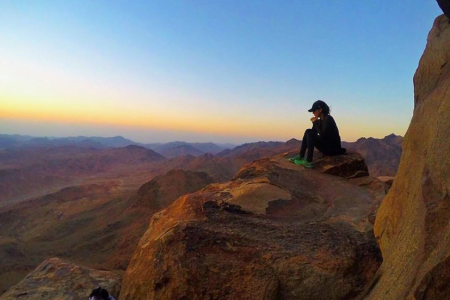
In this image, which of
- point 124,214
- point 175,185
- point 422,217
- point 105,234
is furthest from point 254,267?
point 175,185

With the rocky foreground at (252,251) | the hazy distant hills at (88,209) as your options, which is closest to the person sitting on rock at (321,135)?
the rocky foreground at (252,251)

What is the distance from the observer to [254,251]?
4109mm

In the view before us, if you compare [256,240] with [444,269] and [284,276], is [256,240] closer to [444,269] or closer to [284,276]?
[284,276]

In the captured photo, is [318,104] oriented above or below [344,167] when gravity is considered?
above

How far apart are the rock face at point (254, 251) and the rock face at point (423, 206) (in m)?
0.41

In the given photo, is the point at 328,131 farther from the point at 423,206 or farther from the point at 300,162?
the point at 423,206

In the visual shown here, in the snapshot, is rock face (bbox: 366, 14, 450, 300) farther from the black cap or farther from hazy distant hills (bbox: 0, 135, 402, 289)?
hazy distant hills (bbox: 0, 135, 402, 289)

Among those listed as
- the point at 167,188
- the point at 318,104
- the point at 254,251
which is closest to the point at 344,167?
the point at 318,104

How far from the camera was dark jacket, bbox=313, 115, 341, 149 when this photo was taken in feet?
22.8

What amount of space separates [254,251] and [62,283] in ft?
11.8

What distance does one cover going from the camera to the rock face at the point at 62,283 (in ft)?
16.6

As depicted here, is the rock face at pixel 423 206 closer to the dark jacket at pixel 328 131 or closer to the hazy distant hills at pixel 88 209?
the dark jacket at pixel 328 131

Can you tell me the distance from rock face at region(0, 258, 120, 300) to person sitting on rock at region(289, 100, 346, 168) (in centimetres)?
491

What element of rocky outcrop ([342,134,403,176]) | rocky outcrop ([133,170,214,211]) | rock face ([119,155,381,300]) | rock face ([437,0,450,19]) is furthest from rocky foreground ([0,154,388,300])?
rocky outcrop ([342,134,403,176])
